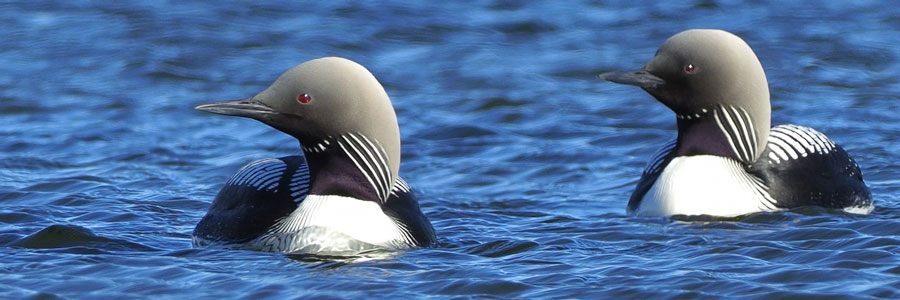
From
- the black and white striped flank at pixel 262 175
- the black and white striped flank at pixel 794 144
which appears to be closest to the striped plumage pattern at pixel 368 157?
the black and white striped flank at pixel 262 175

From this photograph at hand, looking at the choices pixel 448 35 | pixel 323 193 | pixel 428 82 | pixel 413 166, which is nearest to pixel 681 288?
pixel 323 193

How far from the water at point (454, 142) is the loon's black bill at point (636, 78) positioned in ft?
2.04

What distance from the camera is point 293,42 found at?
495 inches

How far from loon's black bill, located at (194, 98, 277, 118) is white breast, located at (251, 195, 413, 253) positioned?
0.42m

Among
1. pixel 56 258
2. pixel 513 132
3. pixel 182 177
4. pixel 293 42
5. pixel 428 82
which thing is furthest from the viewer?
pixel 293 42

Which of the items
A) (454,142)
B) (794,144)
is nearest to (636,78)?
(794,144)

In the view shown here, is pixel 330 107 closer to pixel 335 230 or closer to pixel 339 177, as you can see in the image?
pixel 339 177

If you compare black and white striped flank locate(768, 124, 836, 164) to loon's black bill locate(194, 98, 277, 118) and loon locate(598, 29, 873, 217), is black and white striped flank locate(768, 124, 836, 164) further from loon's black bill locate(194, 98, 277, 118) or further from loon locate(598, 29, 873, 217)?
loon's black bill locate(194, 98, 277, 118)

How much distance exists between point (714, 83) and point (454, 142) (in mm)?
2679

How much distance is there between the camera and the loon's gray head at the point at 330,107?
618cm

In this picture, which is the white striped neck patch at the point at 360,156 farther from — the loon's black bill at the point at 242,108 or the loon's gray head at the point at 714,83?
the loon's gray head at the point at 714,83

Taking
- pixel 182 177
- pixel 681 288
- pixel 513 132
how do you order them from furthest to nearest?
pixel 513 132 → pixel 182 177 → pixel 681 288

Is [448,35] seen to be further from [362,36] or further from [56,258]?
[56,258]

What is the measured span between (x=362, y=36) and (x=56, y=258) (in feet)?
21.6
